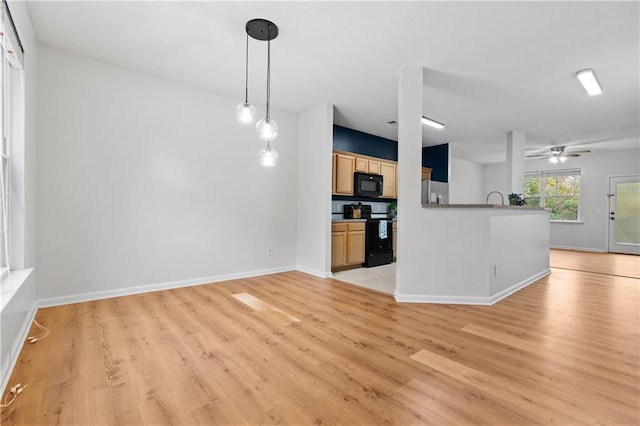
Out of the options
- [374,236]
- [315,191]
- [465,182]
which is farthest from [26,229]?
[465,182]

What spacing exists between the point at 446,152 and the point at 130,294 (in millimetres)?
7112

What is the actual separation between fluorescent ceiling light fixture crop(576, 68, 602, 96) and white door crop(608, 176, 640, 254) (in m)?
5.68

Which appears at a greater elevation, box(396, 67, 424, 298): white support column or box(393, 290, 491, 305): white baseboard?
box(396, 67, 424, 298): white support column

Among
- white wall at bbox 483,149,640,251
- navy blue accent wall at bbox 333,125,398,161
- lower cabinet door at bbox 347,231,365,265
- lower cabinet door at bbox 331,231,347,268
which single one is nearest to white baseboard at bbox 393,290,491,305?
lower cabinet door at bbox 331,231,347,268

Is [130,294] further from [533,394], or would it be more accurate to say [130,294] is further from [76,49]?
[533,394]

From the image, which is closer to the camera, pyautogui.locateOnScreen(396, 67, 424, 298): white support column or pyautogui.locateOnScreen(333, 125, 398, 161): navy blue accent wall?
pyautogui.locateOnScreen(396, 67, 424, 298): white support column

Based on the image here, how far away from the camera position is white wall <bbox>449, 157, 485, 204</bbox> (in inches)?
354

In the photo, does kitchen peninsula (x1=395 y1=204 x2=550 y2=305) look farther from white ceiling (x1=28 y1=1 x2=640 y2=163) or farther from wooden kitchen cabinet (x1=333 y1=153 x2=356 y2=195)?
wooden kitchen cabinet (x1=333 y1=153 x2=356 y2=195)

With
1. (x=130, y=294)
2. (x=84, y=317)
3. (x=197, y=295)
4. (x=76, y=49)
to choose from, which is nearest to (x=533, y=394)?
(x=197, y=295)

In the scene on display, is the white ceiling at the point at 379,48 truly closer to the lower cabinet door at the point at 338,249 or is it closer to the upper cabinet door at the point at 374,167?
the upper cabinet door at the point at 374,167

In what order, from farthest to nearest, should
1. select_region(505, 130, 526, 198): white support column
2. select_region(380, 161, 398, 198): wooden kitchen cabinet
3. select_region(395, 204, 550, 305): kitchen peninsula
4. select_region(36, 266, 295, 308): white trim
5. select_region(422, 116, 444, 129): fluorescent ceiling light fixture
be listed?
select_region(380, 161, 398, 198): wooden kitchen cabinet < select_region(505, 130, 526, 198): white support column < select_region(422, 116, 444, 129): fluorescent ceiling light fixture < select_region(395, 204, 550, 305): kitchen peninsula < select_region(36, 266, 295, 308): white trim

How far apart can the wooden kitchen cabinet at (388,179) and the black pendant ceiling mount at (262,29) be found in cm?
385

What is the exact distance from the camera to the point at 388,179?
6.43m

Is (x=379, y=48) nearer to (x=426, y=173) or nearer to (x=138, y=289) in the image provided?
(x=138, y=289)
